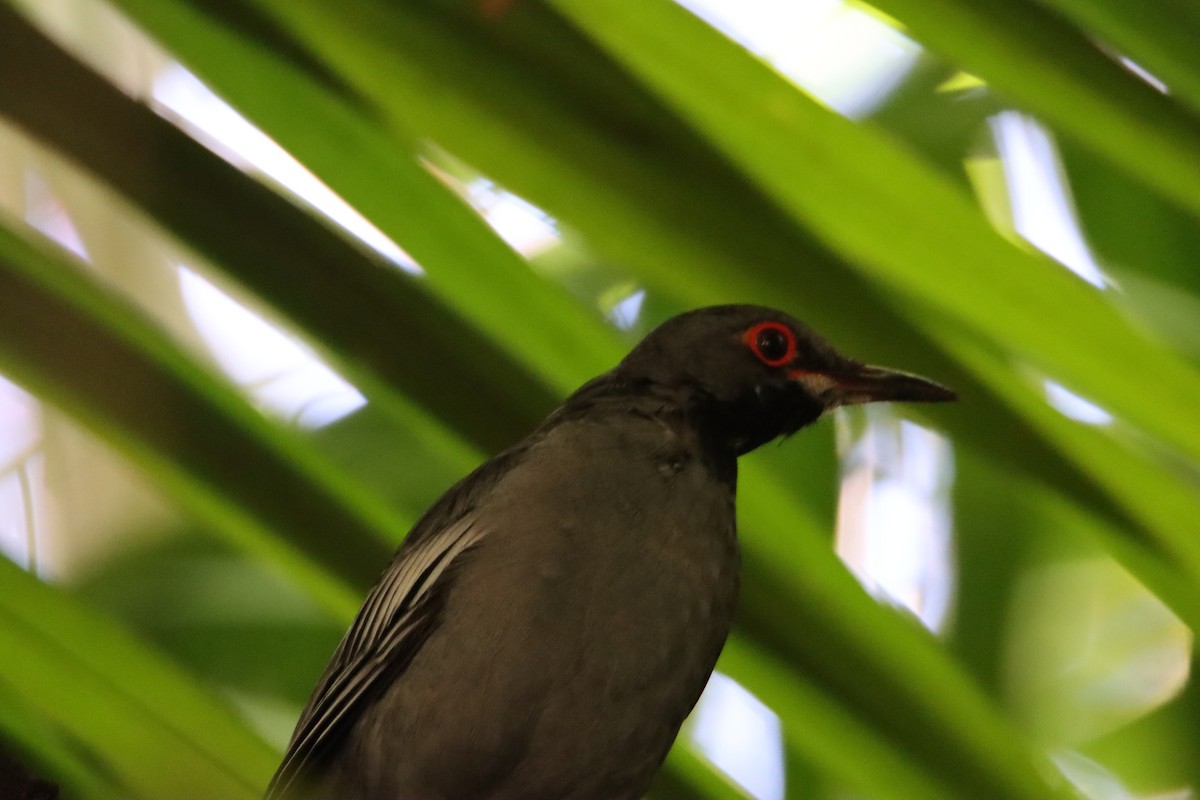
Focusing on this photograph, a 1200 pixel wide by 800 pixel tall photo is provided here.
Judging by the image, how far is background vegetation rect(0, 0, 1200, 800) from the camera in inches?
63.3

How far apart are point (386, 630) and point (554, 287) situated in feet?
1.91

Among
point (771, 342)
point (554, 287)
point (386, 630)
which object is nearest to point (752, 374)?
point (771, 342)

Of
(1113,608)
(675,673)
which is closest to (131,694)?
(675,673)

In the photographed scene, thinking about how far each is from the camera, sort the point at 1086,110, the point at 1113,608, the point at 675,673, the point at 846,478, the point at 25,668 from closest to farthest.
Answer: the point at 25,668 → the point at 1086,110 → the point at 675,673 → the point at 846,478 → the point at 1113,608

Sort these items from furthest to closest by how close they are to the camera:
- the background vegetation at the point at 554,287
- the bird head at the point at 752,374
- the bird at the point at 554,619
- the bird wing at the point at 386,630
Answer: the bird head at the point at 752,374, the bird wing at the point at 386,630, the bird at the point at 554,619, the background vegetation at the point at 554,287

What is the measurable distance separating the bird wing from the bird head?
467 millimetres

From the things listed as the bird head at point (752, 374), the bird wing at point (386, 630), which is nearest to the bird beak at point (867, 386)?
the bird head at point (752, 374)

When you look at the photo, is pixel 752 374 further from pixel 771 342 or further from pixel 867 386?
pixel 867 386

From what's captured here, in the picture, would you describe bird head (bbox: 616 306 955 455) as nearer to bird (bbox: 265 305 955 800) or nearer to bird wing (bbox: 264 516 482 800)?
bird (bbox: 265 305 955 800)

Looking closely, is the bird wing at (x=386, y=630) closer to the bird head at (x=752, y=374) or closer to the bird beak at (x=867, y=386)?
the bird head at (x=752, y=374)

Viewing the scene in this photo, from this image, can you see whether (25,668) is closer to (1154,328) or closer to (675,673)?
(675,673)

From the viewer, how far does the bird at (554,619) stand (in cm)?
173

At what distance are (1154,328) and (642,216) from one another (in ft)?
4.49

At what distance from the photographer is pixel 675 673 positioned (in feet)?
5.83
